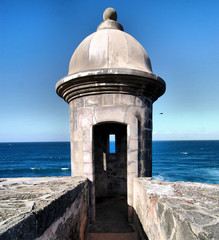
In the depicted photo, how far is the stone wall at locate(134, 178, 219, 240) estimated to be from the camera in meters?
1.36

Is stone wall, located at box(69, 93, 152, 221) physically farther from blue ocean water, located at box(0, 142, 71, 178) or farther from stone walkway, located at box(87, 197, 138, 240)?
blue ocean water, located at box(0, 142, 71, 178)

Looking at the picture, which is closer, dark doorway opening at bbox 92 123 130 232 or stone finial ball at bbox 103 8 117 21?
stone finial ball at bbox 103 8 117 21

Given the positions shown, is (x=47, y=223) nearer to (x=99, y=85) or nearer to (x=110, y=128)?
(x=99, y=85)

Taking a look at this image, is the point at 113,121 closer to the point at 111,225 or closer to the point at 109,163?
the point at 111,225

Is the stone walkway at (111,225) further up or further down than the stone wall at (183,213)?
further down

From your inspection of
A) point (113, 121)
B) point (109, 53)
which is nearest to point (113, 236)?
point (113, 121)

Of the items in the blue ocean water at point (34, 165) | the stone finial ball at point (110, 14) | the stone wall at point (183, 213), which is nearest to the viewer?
the stone wall at point (183, 213)

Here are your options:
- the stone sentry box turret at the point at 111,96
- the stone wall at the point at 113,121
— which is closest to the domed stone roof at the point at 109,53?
the stone sentry box turret at the point at 111,96

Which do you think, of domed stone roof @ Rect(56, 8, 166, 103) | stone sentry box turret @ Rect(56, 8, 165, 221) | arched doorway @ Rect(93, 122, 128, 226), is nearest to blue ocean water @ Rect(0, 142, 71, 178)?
arched doorway @ Rect(93, 122, 128, 226)

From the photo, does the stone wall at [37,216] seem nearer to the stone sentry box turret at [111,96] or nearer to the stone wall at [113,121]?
the stone wall at [113,121]

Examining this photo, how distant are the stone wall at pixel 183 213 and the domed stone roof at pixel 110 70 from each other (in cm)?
207

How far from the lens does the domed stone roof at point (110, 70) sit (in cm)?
339

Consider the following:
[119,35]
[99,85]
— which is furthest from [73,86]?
[119,35]

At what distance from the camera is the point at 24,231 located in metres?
1.23
